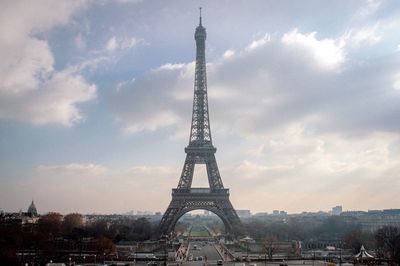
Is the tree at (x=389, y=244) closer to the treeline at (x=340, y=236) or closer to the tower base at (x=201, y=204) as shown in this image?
the treeline at (x=340, y=236)

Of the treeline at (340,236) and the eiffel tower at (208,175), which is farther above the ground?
the eiffel tower at (208,175)

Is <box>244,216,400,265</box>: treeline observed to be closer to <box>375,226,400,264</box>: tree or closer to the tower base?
<box>375,226,400,264</box>: tree

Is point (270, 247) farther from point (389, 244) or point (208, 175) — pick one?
point (208, 175)

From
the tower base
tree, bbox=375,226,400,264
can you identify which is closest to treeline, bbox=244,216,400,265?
tree, bbox=375,226,400,264

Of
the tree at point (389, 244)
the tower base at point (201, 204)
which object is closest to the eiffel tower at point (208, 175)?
the tower base at point (201, 204)

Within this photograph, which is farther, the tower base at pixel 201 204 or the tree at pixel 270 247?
the tower base at pixel 201 204

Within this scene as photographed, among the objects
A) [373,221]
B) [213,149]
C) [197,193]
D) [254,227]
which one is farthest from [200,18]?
[373,221]

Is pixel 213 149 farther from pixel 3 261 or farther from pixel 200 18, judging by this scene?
pixel 3 261

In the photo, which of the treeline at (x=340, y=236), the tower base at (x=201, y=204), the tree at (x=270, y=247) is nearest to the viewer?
the tree at (x=270, y=247)

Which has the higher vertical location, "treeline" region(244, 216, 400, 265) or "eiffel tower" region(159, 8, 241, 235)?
"eiffel tower" region(159, 8, 241, 235)
